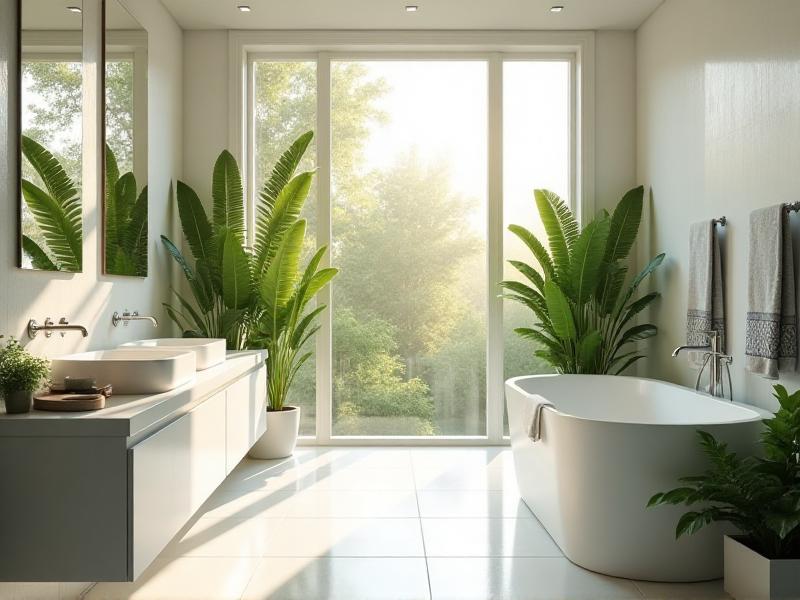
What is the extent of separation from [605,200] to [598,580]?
9.75ft

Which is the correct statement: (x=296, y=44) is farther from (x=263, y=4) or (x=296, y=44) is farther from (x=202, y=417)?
(x=202, y=417)

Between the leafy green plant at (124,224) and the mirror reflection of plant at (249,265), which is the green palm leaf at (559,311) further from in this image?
the leafy green plant at (124,224)

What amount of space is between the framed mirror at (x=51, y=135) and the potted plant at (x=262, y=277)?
4.54 ft

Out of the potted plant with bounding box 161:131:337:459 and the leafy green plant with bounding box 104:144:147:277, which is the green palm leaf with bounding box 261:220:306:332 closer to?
the potted plant with bounding box 161:131:337:459

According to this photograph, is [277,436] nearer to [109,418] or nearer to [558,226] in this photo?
[558,226]

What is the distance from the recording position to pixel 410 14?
15.1 ft

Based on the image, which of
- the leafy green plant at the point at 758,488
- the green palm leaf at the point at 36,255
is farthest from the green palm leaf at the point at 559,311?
the green palm leaf at the point at 36,255

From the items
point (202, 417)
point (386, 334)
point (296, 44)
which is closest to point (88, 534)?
point (202, 417)

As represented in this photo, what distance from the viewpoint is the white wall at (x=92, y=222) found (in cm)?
246

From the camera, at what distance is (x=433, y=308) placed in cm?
506

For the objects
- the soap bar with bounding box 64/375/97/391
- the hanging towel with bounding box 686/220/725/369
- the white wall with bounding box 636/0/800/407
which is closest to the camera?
the soap bar with bounding box 64/375/97/391

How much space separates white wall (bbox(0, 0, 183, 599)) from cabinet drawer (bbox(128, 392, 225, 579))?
Result: 544 millimetres

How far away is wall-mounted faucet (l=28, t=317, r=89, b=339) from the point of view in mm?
2580

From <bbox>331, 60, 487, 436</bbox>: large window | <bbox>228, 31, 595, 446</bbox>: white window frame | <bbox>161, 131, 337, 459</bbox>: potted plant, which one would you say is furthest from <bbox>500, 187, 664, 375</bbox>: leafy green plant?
<bbox>161, 131, 337, 459</bbox>: potted plant
